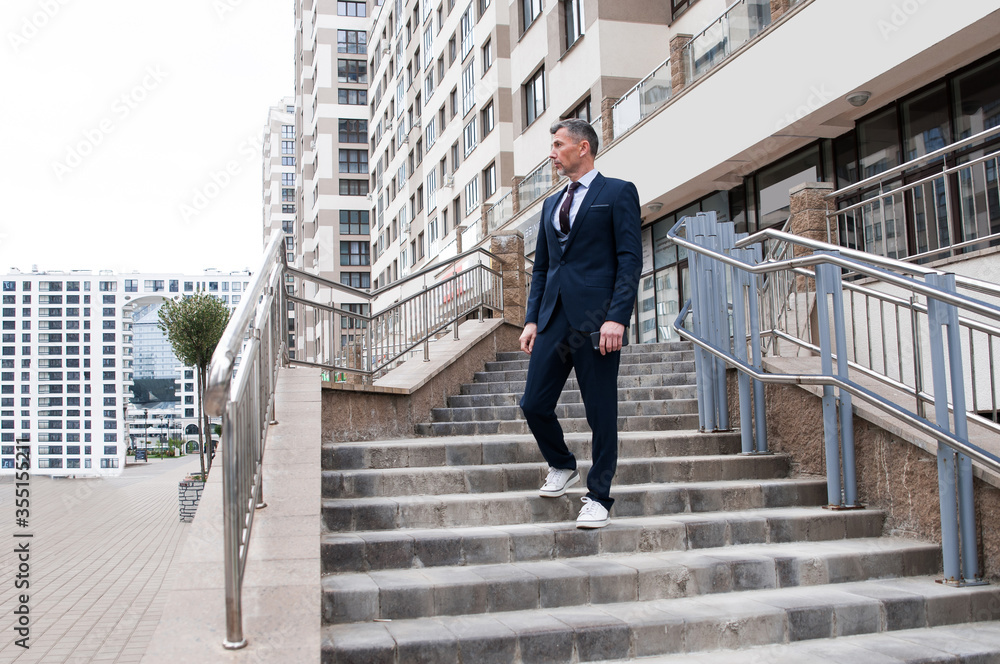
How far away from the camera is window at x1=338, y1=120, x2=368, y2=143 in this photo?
215 ft

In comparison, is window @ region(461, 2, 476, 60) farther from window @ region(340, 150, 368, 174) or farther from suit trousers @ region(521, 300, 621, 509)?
suit trousers @ region(521, 300, 621, 509)

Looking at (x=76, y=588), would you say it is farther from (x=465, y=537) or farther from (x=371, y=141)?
(x=371, y=141)

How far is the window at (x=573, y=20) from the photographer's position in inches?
894

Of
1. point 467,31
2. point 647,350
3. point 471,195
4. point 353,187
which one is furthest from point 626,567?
point 353,187

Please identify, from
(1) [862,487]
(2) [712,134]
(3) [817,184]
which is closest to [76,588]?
(1) [862,487]

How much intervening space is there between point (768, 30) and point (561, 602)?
40.2ft

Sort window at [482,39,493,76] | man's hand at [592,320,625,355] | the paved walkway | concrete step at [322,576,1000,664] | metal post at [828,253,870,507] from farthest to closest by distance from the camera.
Result: window at [482,39,493,76], the paved walkway, metal post at [828,253,870,507], man's hand at [592,320,625,355], concrete step at [322,576,1000,664]

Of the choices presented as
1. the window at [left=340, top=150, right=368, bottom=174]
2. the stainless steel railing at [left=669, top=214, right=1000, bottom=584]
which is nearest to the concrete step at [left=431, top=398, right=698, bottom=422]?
the stainless steel railing at [left=669, top=214, right=1000, bottom=584]

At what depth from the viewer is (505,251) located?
12227 mm

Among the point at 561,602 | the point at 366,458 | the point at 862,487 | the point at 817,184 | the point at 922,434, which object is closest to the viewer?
the point at 561,602

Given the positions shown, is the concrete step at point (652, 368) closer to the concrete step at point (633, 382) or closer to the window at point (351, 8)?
the concrete step at point (633, 382)

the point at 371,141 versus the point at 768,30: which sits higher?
the point at 371,141

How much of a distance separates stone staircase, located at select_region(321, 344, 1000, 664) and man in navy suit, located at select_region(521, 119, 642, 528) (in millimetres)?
425

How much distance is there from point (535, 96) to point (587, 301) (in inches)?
930
